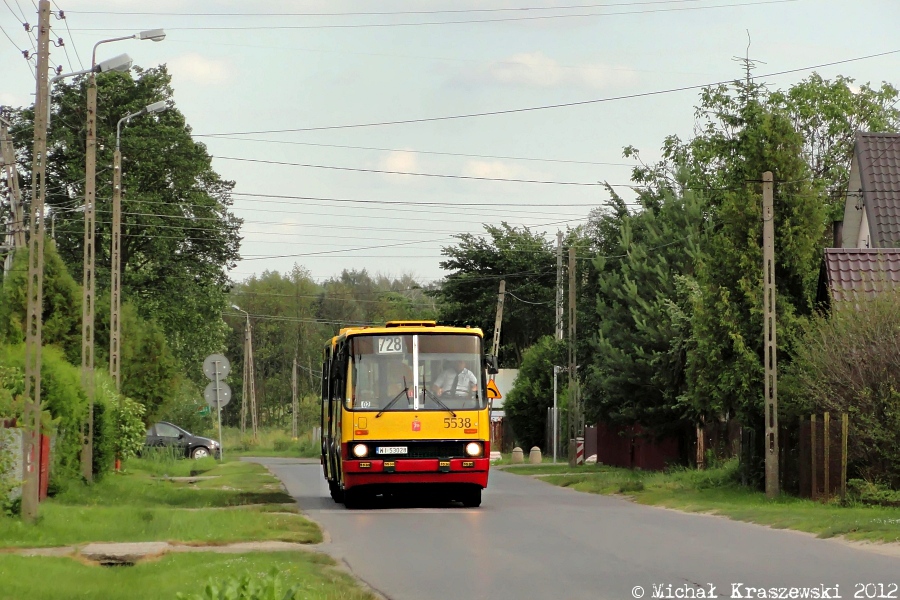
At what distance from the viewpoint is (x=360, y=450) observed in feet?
76.0

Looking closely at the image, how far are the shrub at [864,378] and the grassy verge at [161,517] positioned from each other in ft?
30.8

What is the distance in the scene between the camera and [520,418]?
60.9m

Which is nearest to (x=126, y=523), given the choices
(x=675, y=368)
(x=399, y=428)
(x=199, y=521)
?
(x=199, y=521)

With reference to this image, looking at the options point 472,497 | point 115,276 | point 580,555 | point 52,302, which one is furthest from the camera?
point 52,302

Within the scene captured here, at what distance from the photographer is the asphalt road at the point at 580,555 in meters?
12.2

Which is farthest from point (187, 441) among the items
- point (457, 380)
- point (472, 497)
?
point (457, 380)

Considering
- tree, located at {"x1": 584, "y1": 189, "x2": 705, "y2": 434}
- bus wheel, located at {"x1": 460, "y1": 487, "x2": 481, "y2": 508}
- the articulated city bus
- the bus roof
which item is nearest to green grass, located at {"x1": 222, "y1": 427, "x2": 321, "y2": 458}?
tree, located at {"x1": 584, "y1": 189, "x2": 705, "y2": 434}

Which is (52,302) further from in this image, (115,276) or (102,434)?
(102,434)

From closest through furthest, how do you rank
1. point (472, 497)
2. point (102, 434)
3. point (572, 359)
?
point (472, 497), point (102, 434), point (572, 359)

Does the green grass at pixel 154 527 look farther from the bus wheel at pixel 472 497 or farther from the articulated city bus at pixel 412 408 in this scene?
the bus wheel at pixel 472 497

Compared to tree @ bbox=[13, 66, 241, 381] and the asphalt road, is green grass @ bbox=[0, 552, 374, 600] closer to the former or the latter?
the asphalt road

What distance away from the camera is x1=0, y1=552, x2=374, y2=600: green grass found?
12.2 metres

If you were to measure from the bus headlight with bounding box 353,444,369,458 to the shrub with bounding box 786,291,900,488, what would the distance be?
7823mm

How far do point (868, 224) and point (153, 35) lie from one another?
21703 mm
